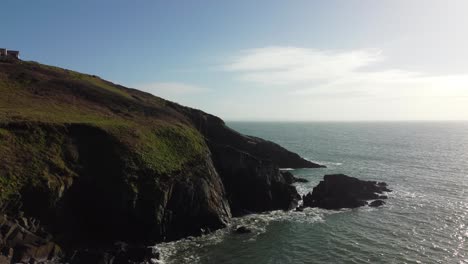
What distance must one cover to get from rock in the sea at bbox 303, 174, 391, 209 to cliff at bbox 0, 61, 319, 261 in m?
6.30

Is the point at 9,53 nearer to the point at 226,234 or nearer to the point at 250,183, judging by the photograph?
the point at 250,183

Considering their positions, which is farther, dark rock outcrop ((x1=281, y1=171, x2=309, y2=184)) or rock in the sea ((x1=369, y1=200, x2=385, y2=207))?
dark rock outcrop ((x1=281, y1=171, x2=309, y2=184))

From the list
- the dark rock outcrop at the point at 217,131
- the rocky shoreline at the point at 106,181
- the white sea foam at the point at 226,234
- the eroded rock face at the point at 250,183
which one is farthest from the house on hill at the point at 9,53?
the white sea foam at the point at 226,234

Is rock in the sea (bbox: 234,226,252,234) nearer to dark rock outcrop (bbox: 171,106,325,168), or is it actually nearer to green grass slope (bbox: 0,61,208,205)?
green grass slope (bbox: 0,61,208,205)

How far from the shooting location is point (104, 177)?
161 ft

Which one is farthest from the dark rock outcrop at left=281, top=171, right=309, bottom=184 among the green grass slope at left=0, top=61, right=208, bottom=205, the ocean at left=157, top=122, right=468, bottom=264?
the green grass slope at left=0, top=61, right=208, bottom=205

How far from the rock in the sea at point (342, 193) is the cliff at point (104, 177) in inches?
248

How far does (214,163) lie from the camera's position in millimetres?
71625

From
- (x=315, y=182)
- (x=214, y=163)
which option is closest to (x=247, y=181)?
(x=214, y=163)

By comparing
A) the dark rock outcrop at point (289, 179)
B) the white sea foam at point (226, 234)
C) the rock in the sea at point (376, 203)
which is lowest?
the white sea foam at point (226, 234)

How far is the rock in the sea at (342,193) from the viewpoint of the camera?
226 ft

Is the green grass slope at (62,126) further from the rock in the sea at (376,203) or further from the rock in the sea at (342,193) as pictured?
the rock in the sea at (376,203)

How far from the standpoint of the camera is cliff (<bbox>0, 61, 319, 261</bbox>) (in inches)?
1651

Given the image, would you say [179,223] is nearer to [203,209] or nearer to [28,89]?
[203,209]
